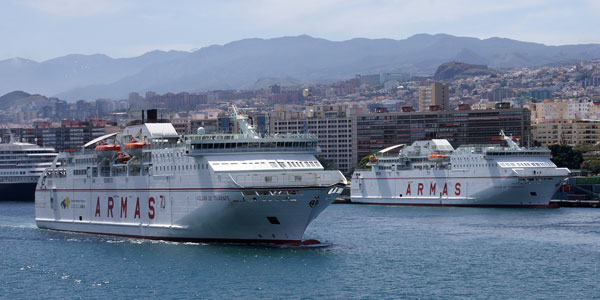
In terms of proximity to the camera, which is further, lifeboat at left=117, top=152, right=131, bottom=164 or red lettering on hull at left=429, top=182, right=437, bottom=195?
red lettering on hull at left=429, top=182, right=437, bottom=195

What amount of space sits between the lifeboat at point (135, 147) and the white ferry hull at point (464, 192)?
36928 mm

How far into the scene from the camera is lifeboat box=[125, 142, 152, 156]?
53.1 metres

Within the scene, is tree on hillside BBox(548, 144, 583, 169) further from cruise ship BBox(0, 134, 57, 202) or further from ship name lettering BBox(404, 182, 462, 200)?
cruise ship BBox(0, 134, 57, 202)

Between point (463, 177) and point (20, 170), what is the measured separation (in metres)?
50.9

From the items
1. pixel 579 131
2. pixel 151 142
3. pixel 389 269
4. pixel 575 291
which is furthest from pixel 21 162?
pixel 579 131

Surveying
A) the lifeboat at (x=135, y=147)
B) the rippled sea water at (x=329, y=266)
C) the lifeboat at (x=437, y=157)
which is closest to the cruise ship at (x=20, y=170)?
the lifeboat at (x=437, y=157)

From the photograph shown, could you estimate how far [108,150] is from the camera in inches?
2190

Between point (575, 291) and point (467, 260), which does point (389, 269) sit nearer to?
point (467, 260)

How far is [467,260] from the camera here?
44594 millimetres

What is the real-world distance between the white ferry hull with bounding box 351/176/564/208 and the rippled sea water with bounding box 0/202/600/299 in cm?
1918

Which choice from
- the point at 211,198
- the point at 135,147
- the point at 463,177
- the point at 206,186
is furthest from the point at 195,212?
the point at 463,177

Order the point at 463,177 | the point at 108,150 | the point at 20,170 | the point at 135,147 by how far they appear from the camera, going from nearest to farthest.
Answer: the point at 135,147 < the point at 108,150 < the point at 463,177 < the point at 20,170

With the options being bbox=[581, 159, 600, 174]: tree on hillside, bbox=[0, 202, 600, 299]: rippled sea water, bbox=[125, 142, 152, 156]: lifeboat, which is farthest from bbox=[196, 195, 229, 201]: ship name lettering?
bbox=[581, 159, 600, 174]: tree on hillside

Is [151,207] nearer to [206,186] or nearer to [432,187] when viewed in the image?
[206,186]
